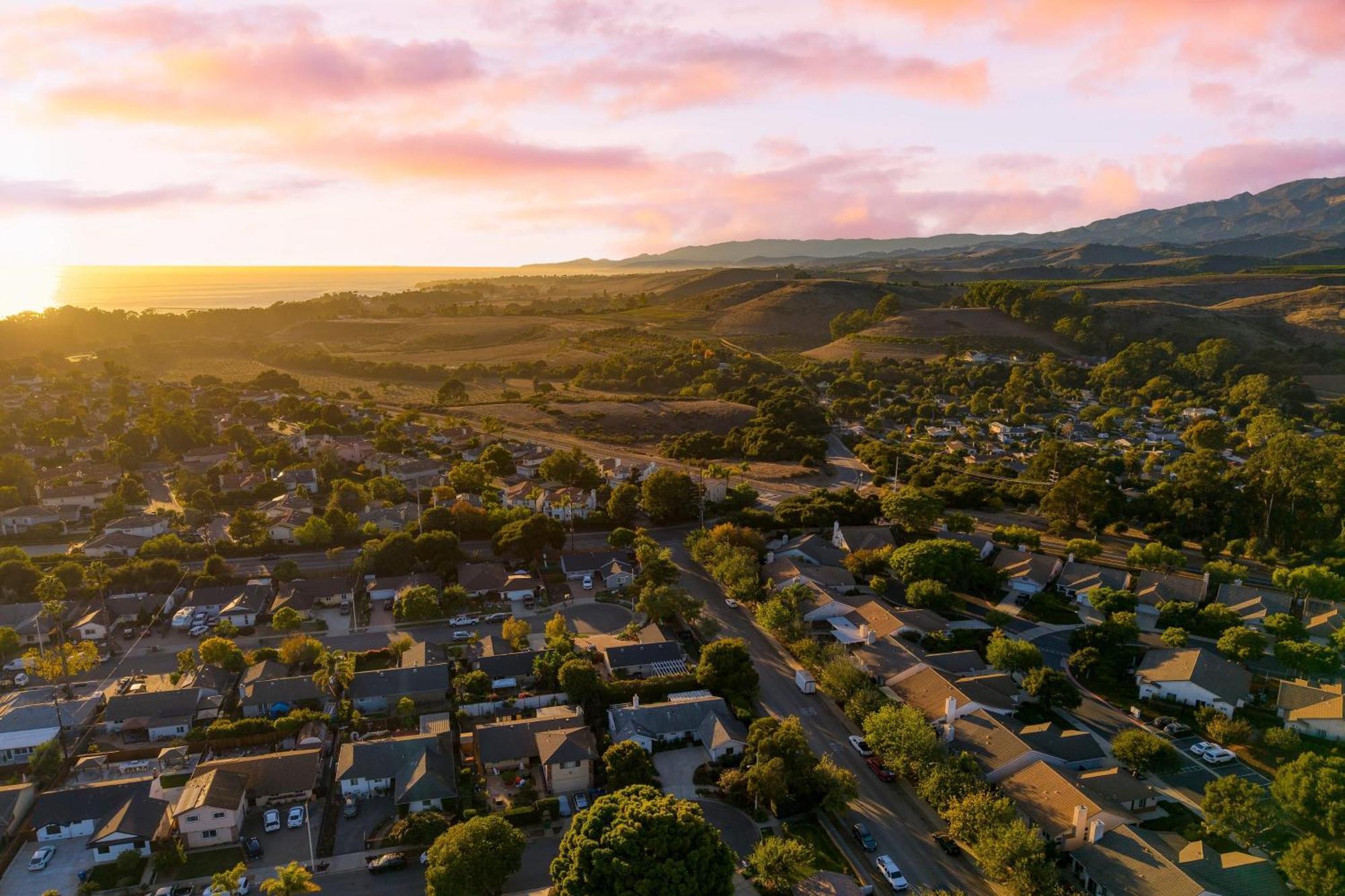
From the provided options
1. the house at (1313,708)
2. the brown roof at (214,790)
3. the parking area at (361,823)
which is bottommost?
the house at (1313,708)

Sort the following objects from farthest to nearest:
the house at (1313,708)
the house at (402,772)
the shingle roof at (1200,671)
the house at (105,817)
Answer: the shingle roof at (1200,671) → the house at (1313,708) → the house at (402,772) → the house at (105,817)

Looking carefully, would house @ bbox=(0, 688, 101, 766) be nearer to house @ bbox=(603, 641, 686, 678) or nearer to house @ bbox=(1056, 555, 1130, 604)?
house @ bbox=(603, 641, 686, 678)

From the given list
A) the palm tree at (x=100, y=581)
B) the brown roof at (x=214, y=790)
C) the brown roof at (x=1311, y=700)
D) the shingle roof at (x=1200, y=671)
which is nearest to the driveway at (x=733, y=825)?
the brown roof at (x=214, y=790)

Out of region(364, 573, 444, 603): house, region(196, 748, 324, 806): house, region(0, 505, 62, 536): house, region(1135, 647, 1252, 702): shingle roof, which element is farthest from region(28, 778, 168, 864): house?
region(1135, 647, 1252, 702): shingle roof

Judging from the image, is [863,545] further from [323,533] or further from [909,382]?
[909,382]

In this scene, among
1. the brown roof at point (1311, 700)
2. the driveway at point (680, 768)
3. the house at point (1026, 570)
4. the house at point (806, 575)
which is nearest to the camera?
the driveway at point (680, 768)

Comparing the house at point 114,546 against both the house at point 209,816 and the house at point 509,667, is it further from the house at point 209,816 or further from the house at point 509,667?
the house at point 209,816

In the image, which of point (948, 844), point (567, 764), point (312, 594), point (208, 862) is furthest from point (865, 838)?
point (312, 594)

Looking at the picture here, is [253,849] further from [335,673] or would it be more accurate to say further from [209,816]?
[335,673]
